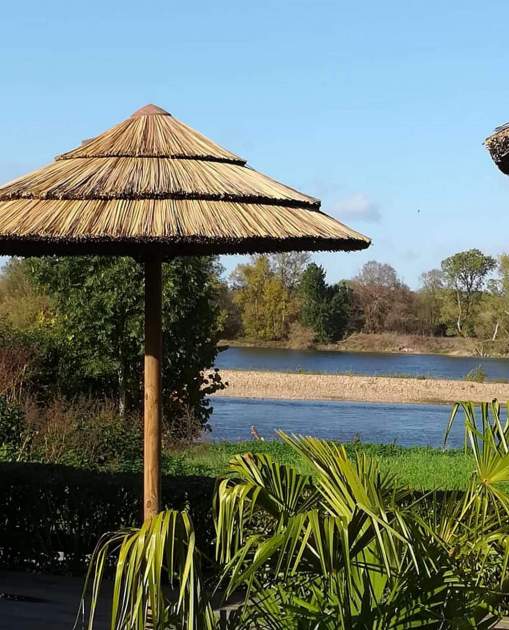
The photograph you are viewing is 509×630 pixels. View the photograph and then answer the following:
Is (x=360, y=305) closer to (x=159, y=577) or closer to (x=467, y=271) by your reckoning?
(x=467, y=271)

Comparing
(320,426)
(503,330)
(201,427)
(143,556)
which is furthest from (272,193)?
(503,330)

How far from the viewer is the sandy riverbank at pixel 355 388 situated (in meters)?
35.4

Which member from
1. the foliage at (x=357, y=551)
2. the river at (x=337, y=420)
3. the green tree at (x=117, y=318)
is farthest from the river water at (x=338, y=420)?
the foliage at (x=357, y=551)

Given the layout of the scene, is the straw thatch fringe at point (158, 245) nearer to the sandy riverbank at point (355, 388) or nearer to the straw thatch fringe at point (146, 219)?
the straw thatch fringe at point (146, 219)

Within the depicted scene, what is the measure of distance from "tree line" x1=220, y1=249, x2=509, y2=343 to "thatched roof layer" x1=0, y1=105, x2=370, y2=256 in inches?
2393

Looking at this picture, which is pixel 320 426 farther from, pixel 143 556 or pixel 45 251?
pixel 143 556

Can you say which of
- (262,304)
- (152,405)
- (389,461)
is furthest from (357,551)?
(262,304)

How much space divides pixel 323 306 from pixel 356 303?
556 cm

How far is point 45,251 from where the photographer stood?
5.60 metres

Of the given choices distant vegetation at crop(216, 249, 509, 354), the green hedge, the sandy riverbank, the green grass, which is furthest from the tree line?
the green hedge

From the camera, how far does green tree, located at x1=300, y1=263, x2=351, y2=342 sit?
68.8m

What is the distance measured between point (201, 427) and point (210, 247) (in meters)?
11.5

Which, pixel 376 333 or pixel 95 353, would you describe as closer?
pixel 95 353

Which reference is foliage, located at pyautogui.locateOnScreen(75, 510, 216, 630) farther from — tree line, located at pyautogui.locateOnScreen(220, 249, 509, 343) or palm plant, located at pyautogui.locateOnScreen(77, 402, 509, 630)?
tree line, located at pyautogui.locateOnScreen(220, 249, 509, 343)
